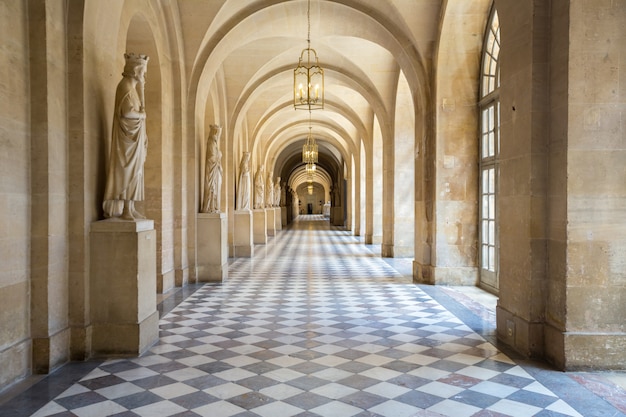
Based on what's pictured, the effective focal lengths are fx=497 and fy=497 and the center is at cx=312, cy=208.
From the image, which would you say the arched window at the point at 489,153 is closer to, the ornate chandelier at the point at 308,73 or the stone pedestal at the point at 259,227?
the ornate chandelier at the point at 308,73

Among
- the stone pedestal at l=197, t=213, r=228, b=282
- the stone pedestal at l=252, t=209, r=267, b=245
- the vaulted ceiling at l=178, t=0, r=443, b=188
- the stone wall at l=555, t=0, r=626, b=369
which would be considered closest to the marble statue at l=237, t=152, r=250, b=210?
the vaulted ceiling at l=178, t=0, r=443, b=188

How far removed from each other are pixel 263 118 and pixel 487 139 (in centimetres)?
1239

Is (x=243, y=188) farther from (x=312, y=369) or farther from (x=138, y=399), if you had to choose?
(x=138, y=399)

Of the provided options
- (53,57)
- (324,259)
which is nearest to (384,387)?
(53,57)

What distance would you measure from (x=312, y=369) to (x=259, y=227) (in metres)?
16.0

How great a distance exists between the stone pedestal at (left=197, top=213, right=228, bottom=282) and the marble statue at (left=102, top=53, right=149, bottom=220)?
16.0 feet

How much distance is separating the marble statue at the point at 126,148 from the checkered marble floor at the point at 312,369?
1.72 meters

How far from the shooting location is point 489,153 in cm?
949

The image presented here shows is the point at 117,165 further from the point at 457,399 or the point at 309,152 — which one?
the point at 309,152

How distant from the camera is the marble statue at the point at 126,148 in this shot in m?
5.52

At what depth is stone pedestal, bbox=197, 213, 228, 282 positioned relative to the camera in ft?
34.7

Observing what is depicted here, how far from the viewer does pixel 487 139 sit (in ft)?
31.5

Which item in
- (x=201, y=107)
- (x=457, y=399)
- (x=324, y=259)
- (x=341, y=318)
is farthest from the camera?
(x=324, y=259)


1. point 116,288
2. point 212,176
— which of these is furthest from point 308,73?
point 116,288
